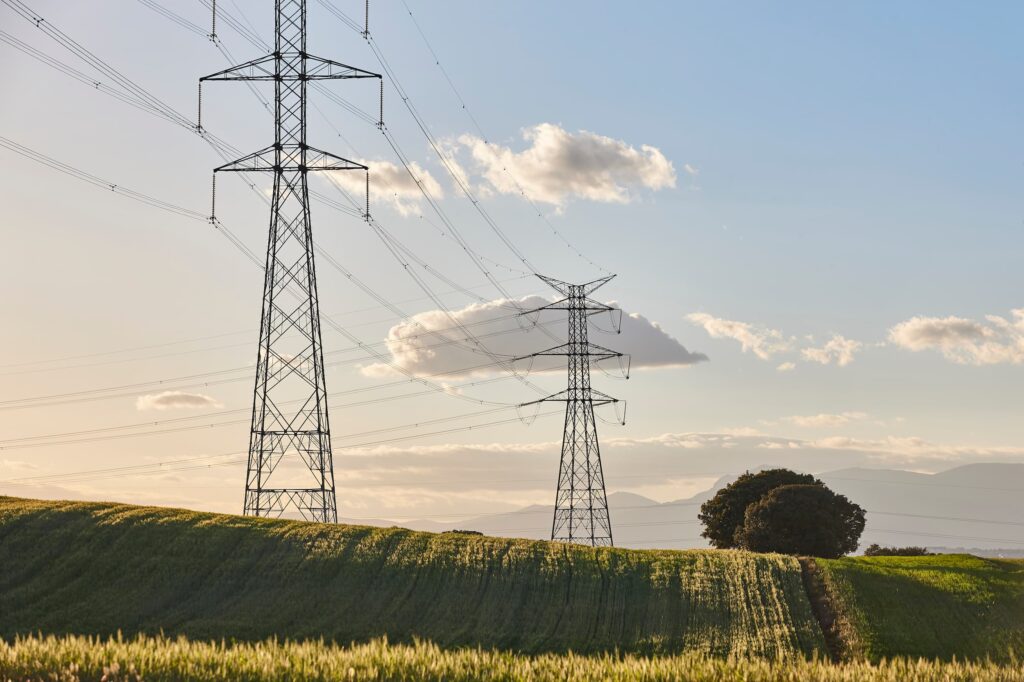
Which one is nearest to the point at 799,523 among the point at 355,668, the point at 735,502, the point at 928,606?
the point at 735,502

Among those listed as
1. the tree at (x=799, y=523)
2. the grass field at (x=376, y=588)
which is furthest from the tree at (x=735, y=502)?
the grass field at (x=376, y=588)

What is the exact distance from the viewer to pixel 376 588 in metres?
53.1

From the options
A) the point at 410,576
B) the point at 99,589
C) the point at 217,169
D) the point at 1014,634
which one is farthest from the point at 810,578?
the point at 217,169

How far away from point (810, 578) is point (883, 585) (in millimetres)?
3622

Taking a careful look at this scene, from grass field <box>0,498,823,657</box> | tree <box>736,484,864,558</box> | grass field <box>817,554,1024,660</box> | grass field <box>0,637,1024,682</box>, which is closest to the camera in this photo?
grass field <box>0,637,1024,682</box>

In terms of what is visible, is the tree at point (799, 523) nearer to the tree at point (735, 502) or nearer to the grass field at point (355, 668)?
the tree at point (735, 502)

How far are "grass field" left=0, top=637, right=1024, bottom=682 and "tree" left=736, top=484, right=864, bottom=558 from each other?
1931 inches

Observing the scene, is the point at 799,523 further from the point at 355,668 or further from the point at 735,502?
the point at 355,668

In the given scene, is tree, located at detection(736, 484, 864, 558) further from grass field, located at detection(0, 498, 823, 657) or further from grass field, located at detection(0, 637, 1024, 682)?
grass field, located at detection(0, 637, 1024, 682)

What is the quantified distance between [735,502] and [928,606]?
3965cm

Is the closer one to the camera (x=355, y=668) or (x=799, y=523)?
(x=355, y=668)

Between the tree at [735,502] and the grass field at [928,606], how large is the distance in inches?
1200

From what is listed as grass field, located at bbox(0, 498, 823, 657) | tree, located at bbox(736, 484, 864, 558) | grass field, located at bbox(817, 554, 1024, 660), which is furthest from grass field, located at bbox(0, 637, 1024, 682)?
tree, located at bbox(736, 484, 864, 558)

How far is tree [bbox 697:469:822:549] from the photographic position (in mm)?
91875
